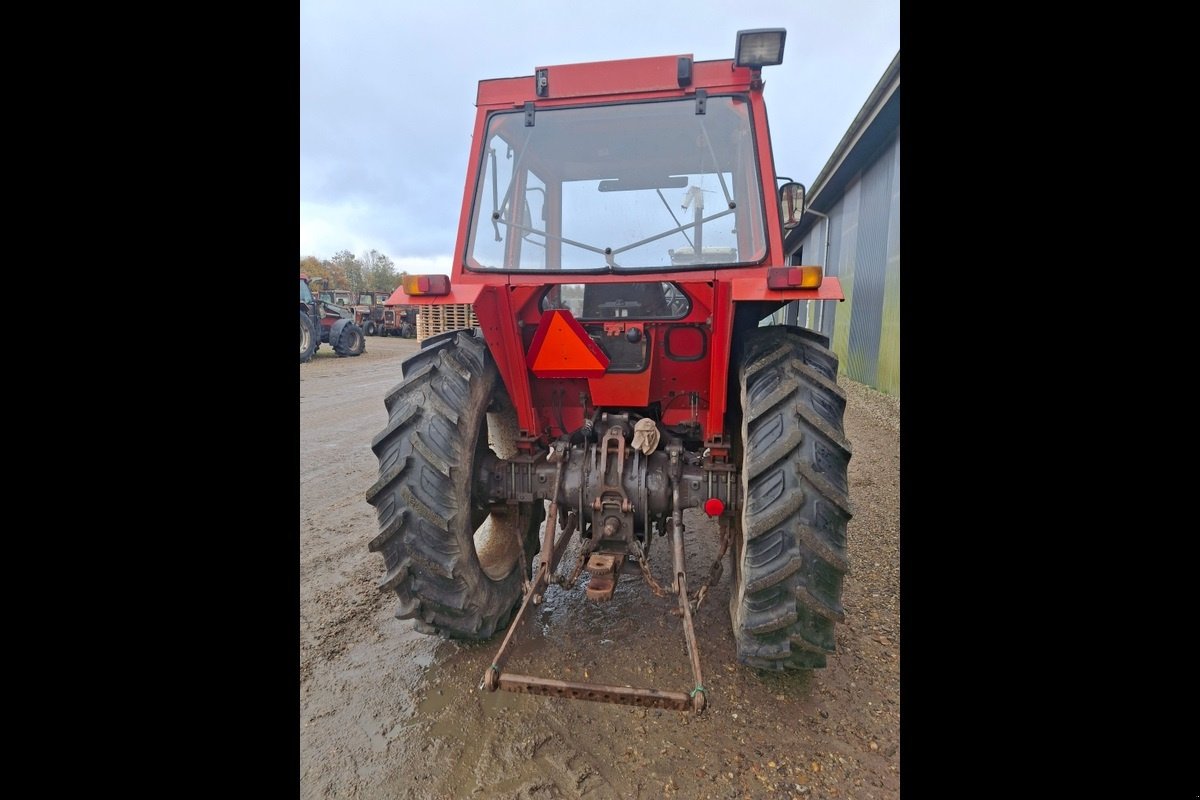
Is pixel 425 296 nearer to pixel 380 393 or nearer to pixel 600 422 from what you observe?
pixel 600 422

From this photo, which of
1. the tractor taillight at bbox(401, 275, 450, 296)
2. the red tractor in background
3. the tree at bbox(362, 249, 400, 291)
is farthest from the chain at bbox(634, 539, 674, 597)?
the tree at bbox(362, 249, 400, 291)

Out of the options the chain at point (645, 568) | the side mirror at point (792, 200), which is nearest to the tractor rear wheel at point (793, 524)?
the chain at point (645, 568)

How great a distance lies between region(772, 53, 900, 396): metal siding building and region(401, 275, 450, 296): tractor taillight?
4.82 m

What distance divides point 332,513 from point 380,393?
5861 millimetres

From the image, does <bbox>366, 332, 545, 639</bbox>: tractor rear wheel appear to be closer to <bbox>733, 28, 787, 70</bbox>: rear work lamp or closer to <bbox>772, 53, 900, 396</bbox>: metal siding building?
<bbox>733, 28, 787, 70</bbox>: rear work lamp

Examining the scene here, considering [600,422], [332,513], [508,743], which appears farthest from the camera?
[332,513]

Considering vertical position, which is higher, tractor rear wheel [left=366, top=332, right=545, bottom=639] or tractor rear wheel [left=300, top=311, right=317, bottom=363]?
tractor rear wheel [left=300, top=311, right=317, bottom=363]

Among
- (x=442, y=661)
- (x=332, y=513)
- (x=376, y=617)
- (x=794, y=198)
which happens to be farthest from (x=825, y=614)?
(x=332, y=513)

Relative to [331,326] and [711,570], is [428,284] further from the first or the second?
A: [331,326]

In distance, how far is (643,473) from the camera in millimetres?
2469

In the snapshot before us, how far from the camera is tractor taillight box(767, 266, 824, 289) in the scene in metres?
1.96

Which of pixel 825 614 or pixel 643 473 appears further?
pixel 643 473

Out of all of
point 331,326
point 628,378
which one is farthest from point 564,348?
point 331,326

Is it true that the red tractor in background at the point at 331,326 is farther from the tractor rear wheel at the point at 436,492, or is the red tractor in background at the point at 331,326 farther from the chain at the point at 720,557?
the chain at the point at 720,557
